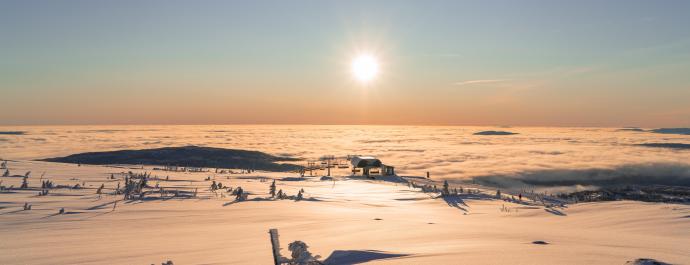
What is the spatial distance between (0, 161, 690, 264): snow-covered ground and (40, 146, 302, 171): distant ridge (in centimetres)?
3999

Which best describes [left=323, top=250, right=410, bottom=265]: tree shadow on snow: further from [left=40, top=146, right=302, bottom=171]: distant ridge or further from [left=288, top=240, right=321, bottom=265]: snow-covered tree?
[left=40, top=146, right=302, bottom=171]: distant ridge

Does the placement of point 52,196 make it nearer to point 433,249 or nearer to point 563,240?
point 433,249

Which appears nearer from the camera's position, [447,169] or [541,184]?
[541,184]

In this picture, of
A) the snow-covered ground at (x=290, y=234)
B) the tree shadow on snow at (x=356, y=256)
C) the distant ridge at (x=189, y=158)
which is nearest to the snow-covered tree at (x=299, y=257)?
the tree shadow on snow at (x=356, y=256)

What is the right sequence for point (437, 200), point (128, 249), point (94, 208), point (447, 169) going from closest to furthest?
point (128, 249) → point (94, 208) → point (437, 200) → point (447, 169)

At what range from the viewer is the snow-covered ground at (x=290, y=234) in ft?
11.0

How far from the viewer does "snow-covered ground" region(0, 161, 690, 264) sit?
11.0ft

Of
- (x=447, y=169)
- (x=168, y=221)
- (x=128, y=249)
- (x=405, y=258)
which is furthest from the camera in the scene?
(x=447, y=169)

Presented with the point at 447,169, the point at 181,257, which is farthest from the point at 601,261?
the point at 447,169

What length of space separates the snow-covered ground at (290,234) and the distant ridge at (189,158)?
1575 inches

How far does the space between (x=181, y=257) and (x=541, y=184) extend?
117ft

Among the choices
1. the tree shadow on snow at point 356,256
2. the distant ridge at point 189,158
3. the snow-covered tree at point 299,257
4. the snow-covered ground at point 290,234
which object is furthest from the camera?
the distant ridge at point 189,158

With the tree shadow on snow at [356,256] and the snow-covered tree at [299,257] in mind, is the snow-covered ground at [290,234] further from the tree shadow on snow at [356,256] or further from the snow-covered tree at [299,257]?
the snow-covered tree at [299,257]

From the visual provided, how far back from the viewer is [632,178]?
1403 inches
